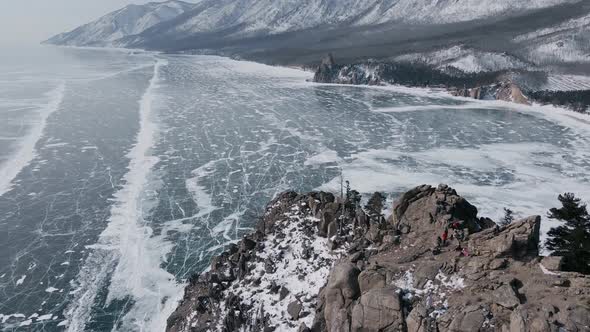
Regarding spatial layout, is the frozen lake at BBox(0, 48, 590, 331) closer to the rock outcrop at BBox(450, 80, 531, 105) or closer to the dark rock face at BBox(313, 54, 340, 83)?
the rock outcrop at BBox(450, 80, 531, 105)

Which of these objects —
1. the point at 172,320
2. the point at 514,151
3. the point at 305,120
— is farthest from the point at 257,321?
Result: the point at 305,120

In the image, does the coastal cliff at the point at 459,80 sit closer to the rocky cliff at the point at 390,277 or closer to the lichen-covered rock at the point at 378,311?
the rocky cliff at the point at 390,277

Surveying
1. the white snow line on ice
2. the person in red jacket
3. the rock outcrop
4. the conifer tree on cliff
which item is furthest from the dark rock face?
the person in red jacket

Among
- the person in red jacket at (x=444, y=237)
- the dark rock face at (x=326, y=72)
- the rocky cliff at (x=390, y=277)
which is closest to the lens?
the rocky cliff at (x=390, y=277)

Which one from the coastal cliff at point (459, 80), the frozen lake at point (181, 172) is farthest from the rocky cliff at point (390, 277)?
the coastal cliff at point (459, 80)

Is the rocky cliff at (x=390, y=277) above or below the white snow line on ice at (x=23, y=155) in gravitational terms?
above

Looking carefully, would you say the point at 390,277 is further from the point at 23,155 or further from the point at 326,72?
the point at 326,72

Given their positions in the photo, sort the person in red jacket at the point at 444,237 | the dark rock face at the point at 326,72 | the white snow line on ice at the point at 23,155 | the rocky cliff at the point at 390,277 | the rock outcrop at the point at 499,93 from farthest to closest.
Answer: the dark rock face at the point at 326,72 < the rock outcrop at the point at 499,93 < the white snow line on ice at the point at 23,155 < the person in red jacket at the point at 444,237 < the rocky cliff at the point at 390,277

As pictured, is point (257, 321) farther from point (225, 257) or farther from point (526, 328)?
point (526, 328)
